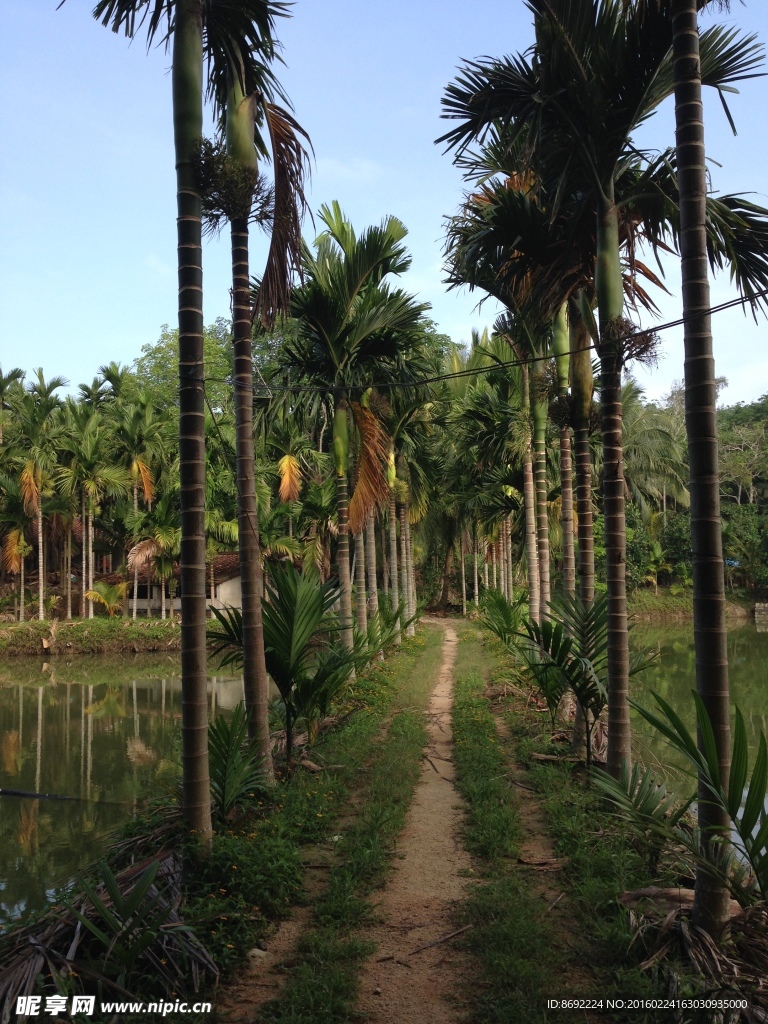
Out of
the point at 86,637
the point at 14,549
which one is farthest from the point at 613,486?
the point at 14,549

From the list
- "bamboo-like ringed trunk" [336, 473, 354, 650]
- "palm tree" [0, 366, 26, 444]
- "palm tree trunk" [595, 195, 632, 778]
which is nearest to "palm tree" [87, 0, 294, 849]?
"palm tree trunk" [595, 195, 632, 778]

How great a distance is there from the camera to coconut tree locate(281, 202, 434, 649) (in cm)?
1197

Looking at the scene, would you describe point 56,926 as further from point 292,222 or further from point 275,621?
point 292,222

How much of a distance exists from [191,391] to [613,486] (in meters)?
3.77

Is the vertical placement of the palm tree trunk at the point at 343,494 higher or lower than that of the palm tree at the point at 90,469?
lower

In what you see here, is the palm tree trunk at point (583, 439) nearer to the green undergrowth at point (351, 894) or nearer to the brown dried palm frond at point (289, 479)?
the green undergrowth at point (351, 894)

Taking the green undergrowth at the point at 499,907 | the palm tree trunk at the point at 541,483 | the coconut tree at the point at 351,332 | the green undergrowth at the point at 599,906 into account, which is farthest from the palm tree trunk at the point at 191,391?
the palm tree trunk at the point at 541,483

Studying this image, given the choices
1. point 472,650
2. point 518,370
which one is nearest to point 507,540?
point 472,650

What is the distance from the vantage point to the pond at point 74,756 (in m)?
7.66

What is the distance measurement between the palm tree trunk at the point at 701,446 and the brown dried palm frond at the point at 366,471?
333 inches

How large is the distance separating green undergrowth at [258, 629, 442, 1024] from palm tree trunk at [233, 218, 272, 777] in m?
1.25

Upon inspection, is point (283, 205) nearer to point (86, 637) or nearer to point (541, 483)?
point (541, 483)

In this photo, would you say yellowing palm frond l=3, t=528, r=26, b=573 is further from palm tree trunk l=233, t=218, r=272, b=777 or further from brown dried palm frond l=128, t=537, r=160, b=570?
palm tree trunk l=233, t=218, r=272, b=777

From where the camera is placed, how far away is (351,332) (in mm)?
12414
